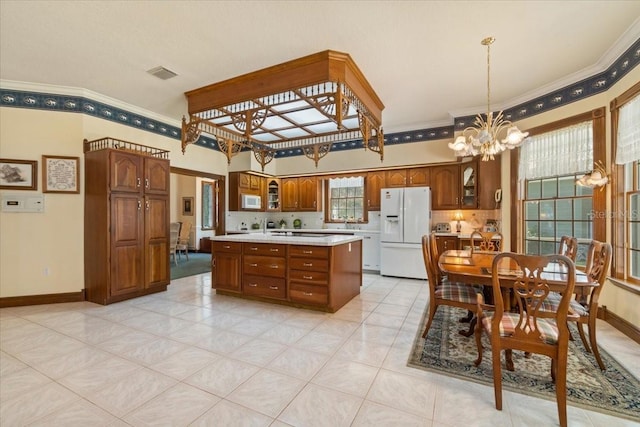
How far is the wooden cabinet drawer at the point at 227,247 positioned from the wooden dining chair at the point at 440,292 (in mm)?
2567

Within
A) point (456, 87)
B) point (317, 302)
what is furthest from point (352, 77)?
point (317, 302)

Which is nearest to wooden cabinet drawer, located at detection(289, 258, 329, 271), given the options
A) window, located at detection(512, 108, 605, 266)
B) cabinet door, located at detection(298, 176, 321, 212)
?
window, located at detection(512, 108, 605, 266)

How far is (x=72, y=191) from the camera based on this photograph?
4020 mm

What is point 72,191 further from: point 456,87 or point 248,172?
point 456,87

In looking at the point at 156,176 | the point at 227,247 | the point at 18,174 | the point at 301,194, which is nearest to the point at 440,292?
the point at 227,247

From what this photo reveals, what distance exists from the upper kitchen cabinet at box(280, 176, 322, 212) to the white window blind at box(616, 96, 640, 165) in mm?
5026

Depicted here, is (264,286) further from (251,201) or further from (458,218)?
(458,218)

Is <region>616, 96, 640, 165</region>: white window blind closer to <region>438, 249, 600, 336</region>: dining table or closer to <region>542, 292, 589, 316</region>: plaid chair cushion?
<region>438, 249, 600, 336</region>: dining table

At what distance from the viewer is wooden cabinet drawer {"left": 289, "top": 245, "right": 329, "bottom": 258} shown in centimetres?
350

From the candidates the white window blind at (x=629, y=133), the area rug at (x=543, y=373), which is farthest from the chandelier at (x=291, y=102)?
the white window blind at (x=629, y=133)

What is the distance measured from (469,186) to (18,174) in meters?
6.92

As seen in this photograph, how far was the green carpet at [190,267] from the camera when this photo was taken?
5909 mm

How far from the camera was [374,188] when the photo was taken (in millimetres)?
6137

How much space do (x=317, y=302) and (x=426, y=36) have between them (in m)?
3.16
